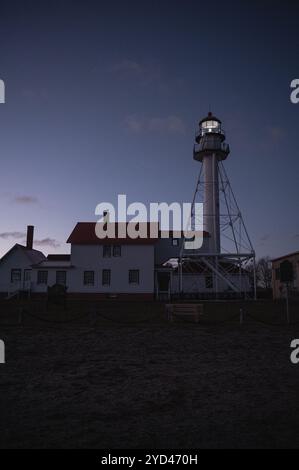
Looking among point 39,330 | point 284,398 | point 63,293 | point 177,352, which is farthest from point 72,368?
point 63,293

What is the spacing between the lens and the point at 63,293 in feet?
76.2

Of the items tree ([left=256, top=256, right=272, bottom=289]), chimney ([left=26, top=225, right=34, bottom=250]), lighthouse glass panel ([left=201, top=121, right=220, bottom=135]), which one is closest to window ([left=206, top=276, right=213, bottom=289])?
lighthouse glass panel ([left=201, top=121, right=220, bottom=135])

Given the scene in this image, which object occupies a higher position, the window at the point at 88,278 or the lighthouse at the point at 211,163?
the lighthouse at the point at 211,163

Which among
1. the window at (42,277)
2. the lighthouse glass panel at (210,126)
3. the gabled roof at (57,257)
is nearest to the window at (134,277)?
the window at (42,277)

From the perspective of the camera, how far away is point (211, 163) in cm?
3594

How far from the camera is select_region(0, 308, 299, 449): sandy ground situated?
4.32 meters

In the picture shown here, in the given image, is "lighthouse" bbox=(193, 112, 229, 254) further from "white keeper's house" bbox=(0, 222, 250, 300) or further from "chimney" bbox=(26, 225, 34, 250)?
"chimney" bbox=(26, 225, 34, 250)

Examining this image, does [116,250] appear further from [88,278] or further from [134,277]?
[88,278]

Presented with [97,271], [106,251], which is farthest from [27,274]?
[106,251]

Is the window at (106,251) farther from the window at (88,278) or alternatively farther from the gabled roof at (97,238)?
the window at (88,278)

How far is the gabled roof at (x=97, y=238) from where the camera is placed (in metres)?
34.2

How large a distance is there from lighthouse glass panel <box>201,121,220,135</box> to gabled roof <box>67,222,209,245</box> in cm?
1149

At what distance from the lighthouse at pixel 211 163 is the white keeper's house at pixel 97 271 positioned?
4493 mm
